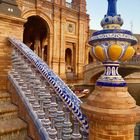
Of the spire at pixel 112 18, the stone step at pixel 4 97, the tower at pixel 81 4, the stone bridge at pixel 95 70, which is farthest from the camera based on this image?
the tower at pixel 81 4

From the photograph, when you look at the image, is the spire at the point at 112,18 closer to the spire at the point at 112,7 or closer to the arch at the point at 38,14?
the spire at the point at 112,7

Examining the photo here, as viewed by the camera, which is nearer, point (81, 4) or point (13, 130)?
point (13, 130)

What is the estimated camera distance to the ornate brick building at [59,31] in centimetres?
2703

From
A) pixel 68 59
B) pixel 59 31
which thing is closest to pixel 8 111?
pixel 59 31

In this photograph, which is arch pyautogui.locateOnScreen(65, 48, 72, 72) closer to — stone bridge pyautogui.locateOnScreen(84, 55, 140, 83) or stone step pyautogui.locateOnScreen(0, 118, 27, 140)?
stone bridge pyautogui.locateOnScreen(84, 55, 140, 83)

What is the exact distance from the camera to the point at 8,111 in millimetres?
4477

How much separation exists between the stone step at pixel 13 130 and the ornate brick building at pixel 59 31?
21330mm

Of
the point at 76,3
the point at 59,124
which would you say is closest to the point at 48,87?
the point at 59,124

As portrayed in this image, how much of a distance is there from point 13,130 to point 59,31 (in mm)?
25686

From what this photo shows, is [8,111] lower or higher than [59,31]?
lower

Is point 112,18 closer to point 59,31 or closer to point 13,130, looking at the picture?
point 13,130

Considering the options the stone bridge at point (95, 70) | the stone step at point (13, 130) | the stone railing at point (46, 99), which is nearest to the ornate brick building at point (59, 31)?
the stone bridge at point (95, 70)

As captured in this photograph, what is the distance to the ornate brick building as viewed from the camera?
2703cm

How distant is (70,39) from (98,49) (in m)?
28.5
